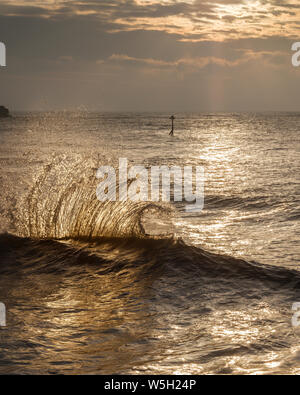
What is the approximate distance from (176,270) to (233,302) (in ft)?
5.36

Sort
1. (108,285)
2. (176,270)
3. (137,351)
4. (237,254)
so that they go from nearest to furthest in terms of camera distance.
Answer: (137,351), (108,285), (176,270), (237,254)

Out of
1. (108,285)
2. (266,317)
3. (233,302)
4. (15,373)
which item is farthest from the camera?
(108,285)

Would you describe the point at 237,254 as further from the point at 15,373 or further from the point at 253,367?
the point at 15,373

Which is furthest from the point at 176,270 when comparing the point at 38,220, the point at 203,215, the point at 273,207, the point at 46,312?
the point at 273,207

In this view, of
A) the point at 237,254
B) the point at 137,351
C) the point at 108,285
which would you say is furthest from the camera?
the point at 237,254

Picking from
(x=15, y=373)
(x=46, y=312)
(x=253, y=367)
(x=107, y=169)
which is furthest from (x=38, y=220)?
(x=253, y=367)

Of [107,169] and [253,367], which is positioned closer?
[253,367]

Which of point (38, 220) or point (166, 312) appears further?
point (38, 220)

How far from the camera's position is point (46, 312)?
229 inches

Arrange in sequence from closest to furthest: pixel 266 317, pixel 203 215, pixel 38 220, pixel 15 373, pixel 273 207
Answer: pixel 15 373 → pixel 266 317 → pixel 38 220 → pixel 203 215 → pixel 273 207

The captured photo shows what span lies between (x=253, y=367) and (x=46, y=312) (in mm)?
2633

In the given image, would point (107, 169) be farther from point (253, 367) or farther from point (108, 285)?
point (253, 367)

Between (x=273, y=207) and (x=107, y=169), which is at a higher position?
(x=107, y=169)

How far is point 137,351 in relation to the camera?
190 inches
